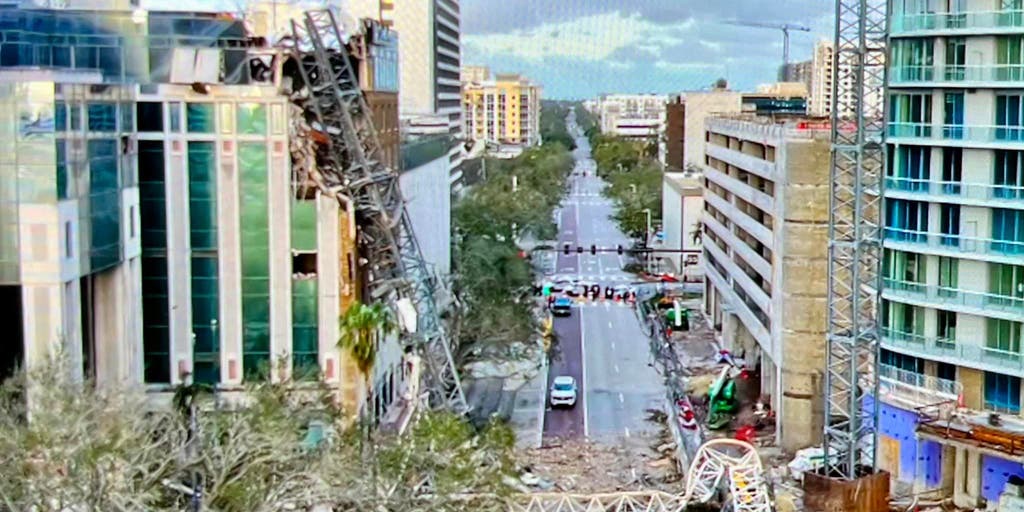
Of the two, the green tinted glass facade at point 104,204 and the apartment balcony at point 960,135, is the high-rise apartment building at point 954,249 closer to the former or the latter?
the apartment balcony at point 960,135

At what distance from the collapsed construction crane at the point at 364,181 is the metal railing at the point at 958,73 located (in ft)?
30.8

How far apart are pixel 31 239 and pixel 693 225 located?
3526 centimetres

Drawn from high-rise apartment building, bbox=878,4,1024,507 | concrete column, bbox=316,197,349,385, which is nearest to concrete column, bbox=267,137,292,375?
concrete column, bbox=316,197,349,385

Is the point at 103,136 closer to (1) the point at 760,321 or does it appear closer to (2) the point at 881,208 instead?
(2) the point at 881,208

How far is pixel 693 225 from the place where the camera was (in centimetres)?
5384

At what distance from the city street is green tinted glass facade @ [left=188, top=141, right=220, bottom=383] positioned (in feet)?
24.6

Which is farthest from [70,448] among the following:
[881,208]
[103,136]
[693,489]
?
[881,208]

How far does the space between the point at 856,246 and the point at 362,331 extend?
8.42 m

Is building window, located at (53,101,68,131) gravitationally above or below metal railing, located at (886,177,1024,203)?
above

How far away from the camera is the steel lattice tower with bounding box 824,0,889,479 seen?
24.2m

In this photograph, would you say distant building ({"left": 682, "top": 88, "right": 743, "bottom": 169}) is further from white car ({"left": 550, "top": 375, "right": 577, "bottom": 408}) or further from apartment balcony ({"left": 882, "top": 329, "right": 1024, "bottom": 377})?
apartment balcony ({"left": 882, "top": 329, "right": 1024, "bottom": 377})

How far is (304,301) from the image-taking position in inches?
1001

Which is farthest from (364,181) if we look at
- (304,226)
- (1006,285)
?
(1006,285)

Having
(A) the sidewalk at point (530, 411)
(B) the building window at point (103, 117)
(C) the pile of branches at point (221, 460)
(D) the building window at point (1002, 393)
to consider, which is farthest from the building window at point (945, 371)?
(B) the building window at point (103, 117)
